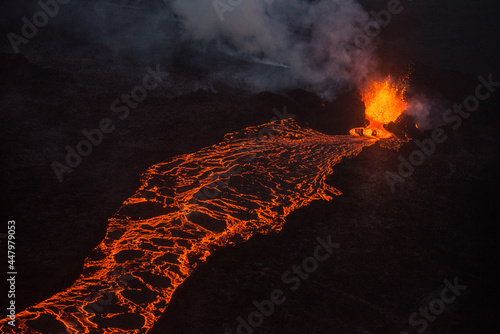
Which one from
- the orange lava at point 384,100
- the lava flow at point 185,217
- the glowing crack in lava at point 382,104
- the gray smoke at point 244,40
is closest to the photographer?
the lava flow at point 185,217

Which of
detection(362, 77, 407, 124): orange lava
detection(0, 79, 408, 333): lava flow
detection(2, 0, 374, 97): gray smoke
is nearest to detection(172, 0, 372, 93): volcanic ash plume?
detection(2, 0, 374, 97): gray smoke

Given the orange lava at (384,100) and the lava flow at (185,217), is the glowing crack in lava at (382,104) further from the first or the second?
the lava flow at (185,217)

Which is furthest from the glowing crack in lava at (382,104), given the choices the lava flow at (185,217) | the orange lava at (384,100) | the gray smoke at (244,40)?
the gray smoke at (244,40)

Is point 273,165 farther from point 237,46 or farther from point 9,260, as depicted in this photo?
point 237,46

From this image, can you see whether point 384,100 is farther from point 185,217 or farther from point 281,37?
point 185,217

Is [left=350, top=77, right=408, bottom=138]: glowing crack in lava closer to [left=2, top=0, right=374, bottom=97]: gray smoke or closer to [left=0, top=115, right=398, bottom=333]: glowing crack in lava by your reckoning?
[left=0, top=115, right=398, bottom=333]: glowing crack in lava

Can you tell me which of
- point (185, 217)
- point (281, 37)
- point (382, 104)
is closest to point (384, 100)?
point (382, 104)
